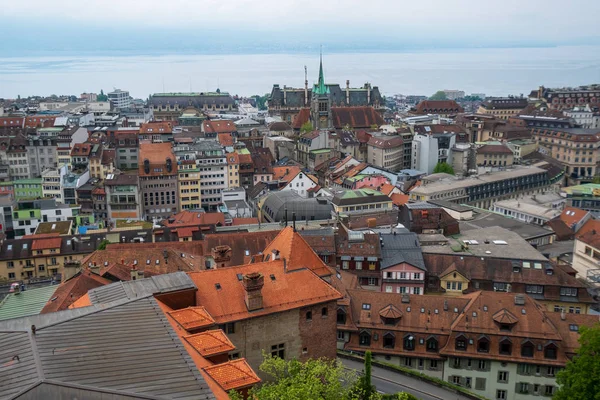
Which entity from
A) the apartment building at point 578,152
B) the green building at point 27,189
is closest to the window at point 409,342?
the green building at point 27,189

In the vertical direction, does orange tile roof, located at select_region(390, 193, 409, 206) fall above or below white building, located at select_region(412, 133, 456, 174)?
below

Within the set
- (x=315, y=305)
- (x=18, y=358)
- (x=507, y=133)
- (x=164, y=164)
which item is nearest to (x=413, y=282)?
(x=315, y=305)

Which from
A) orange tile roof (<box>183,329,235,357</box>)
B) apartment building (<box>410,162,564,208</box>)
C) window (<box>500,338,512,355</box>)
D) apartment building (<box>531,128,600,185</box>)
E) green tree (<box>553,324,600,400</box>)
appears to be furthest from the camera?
apartment building (<box>531,128,600,185</box>)

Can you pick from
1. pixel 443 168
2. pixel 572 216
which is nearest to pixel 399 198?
pixel 443 168

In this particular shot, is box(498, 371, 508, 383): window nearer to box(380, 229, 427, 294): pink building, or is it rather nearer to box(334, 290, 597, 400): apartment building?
box(334, 290, 597, 400): apartment building

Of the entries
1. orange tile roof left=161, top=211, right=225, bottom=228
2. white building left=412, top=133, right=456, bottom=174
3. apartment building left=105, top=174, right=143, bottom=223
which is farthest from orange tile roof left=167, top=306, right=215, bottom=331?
white building left=412, top=133, right=456, bottom=174

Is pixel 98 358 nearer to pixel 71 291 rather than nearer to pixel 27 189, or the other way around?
pixel 71 291
